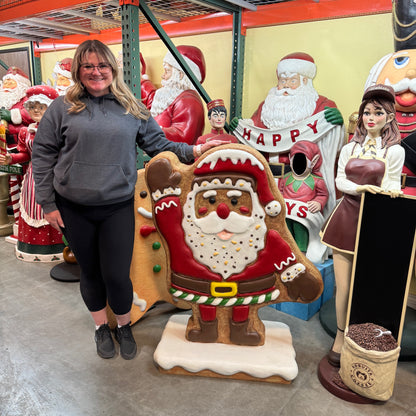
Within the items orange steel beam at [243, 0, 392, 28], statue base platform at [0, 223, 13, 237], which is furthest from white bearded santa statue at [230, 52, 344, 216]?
statue base platform at [0, 223, 13, 237]

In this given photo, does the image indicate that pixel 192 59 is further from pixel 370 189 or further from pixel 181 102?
pixel 370 189

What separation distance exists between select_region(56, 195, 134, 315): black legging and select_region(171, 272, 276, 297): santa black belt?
293 millimetres

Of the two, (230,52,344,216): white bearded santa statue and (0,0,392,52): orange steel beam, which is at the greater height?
(0,0,392,52): orange steel beam

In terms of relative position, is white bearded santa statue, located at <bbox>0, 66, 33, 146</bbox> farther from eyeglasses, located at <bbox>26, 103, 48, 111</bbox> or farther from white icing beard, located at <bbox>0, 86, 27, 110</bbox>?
eyeglasses, located at <bbox>26, 103, 48, 111</bbox>

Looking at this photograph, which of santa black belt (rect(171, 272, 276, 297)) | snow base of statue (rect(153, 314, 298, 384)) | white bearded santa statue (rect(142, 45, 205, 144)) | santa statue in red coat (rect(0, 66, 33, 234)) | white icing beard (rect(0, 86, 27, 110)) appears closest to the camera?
snow base of statue (rect(153, 314, 298, 384))

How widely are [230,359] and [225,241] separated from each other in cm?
56

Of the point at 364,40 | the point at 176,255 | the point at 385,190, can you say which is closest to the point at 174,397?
the point at 176,255

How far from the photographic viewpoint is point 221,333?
199cm

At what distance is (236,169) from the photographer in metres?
1.75

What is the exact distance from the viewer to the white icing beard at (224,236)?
182 cm

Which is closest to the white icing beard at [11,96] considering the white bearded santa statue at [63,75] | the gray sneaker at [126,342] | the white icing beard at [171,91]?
the white bearded santa statue at [63,75]

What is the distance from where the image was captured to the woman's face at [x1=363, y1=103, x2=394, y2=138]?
1.64 meters

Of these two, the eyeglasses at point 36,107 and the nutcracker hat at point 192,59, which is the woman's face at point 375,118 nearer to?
the nutcracker hat at point 192,59

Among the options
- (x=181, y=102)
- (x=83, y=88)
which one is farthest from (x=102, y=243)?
(x=181, y=102)
